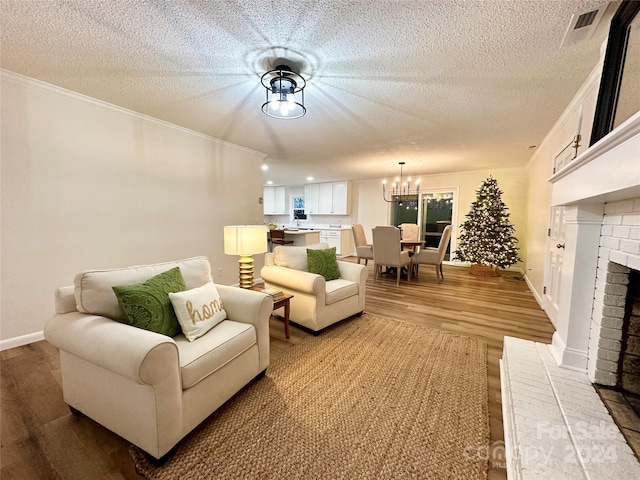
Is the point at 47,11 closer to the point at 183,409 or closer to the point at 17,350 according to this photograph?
the point at 183,409

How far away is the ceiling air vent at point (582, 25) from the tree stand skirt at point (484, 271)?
173 inches

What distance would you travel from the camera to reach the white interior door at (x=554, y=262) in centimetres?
275

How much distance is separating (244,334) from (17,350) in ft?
7.33

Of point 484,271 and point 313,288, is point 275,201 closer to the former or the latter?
point 484,271

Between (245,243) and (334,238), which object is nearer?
(245,243)

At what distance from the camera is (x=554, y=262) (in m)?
2.98

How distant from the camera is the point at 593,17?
4.77 feet

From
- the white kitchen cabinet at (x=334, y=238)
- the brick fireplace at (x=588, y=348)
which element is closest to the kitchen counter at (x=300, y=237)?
the white kitchen cabinet at (x=334, y=238)

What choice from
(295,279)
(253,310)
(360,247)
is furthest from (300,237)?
(253,310)

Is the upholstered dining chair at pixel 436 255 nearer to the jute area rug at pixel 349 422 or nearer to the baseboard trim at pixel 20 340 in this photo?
the jute area rug at pixel 349 422

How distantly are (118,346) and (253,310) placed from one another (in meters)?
0.76

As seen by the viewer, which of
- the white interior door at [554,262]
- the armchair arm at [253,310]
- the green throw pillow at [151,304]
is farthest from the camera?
the white interior door at [554,262]

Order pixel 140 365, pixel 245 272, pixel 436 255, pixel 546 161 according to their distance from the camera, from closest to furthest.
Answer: pixel 140 365 → pixel 245 272 → pixel 546 161 → pixel 436 255

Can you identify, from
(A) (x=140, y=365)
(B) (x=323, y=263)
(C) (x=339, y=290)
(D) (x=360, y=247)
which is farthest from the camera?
(D) (x=360, y=247)
